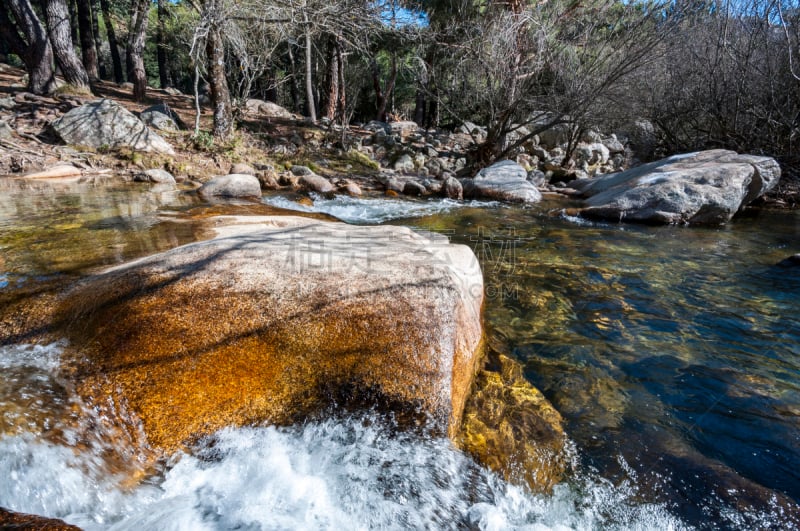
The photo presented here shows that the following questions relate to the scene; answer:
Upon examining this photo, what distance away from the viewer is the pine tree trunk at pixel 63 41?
10641mm

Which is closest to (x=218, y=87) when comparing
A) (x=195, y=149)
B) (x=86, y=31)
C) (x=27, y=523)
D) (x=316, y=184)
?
(x=195, y=149)

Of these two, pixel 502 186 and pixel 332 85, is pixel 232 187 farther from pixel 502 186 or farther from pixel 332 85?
pixel 332 85

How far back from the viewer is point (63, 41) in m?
11.1

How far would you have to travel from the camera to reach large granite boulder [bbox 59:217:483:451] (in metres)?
1.78

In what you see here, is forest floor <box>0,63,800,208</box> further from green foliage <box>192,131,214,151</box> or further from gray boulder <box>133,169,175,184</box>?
gray boulder <box>133,169,175,184</box>

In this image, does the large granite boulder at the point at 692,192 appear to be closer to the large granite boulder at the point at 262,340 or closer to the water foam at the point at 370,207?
the water foam at the point at 370,207

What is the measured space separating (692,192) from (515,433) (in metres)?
7.39

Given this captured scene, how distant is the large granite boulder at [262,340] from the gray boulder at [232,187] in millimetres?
4809

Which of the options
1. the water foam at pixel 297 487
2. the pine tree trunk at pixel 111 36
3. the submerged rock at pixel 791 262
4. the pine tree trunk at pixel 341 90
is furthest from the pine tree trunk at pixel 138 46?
the submerged rock at pixel 791 262

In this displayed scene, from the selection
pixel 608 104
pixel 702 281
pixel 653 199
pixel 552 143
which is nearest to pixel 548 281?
pixel 702 281

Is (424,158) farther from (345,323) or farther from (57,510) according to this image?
(57,510)

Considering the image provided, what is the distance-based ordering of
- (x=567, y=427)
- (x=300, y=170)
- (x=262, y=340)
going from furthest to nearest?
(x=300, y=170) < (x=567, y=427) < (x=262, y=340)

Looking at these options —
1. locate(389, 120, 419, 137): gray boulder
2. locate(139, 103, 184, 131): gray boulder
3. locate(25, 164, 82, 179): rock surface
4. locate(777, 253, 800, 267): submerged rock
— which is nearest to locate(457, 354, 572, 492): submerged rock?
locate(777, 253, 800, 267): submerged rock

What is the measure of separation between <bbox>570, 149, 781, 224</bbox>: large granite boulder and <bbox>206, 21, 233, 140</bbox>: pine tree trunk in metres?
9.34
